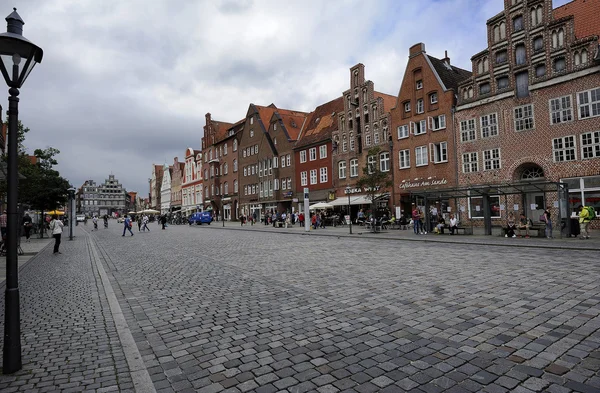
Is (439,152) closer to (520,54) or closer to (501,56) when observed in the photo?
(501,56)

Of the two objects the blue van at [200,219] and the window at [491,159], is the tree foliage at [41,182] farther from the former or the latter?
the window at [491,159]

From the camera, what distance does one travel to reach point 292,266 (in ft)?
35.5

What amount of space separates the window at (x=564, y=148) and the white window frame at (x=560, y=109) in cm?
119

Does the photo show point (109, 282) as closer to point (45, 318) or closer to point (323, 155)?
point (45, 318)

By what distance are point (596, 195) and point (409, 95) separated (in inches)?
678

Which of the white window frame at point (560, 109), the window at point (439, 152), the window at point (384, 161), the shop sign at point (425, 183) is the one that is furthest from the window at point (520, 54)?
the window at point (384, 161)

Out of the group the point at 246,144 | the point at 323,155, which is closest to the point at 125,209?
the point at 246,144

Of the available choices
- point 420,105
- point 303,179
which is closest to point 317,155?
point 303,179

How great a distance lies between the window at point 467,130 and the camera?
2981cm

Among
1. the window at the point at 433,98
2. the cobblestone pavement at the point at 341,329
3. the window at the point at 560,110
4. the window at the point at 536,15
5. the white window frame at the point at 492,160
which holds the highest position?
the window at the point at 536,15

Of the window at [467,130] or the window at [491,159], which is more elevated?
the window at [467,130]

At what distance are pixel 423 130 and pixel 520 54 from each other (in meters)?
9.17

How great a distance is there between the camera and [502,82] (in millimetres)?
28219

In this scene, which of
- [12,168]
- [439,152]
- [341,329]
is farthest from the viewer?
[439,152]
